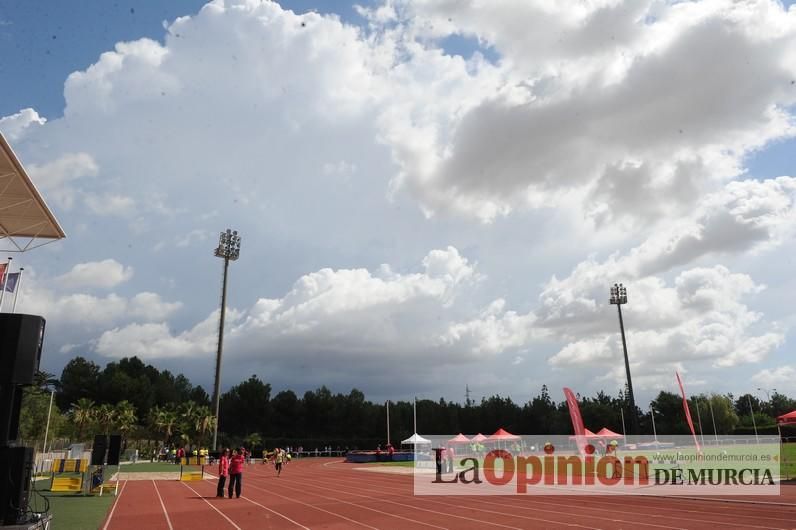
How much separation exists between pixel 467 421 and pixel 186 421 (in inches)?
2108

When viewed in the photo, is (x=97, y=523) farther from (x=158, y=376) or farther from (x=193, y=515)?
(x=158, y=376)

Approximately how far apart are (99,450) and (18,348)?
475 inches

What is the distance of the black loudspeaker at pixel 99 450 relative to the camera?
67.5ft

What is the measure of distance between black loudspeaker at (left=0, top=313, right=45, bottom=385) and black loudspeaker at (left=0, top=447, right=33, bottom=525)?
128 cm

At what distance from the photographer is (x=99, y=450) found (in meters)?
20.7

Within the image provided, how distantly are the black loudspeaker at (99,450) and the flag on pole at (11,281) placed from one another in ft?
19.5

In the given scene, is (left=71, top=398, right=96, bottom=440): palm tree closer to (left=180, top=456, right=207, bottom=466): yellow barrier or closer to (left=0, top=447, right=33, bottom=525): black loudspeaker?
(left=180, top=456, right=207, bottom=466): yellow barrier

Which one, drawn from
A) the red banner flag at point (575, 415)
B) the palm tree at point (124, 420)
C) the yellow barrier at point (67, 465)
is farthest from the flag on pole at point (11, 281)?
the palm tree at point (124, 420)

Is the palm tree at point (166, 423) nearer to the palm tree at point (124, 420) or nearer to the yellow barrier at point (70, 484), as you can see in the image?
the palm tree at point (124, 420)

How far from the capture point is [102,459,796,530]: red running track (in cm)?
1319

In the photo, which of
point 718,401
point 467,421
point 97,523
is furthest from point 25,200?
point 718,401

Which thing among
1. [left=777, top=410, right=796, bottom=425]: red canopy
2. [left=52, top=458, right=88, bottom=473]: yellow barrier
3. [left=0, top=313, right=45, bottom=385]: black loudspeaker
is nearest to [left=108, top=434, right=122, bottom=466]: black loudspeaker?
[left=0, top=313, right=45, bottom=385]: black loudspeaker

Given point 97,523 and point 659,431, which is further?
point 659,431

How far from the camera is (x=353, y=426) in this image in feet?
310
